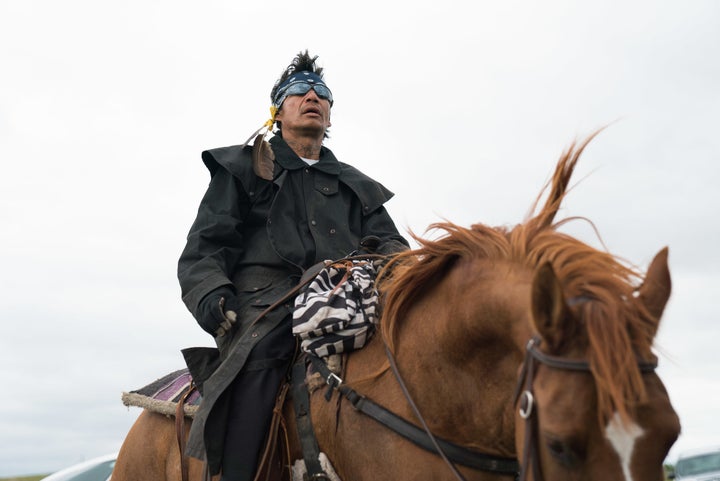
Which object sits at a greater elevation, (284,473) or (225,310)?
(225,310)

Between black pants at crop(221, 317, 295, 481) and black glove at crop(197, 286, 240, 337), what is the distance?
299 mm

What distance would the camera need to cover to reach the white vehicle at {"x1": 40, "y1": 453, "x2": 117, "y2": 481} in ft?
31.6

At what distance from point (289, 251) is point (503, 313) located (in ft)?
5.76

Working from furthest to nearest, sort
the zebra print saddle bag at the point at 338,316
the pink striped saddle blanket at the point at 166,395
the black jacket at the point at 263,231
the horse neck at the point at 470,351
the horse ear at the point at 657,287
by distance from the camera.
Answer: the pink striped saddle blanket at the point at 166,395 < the black jacket at the point at 263,231 < the zebra print saddle bag at the point at 338,316 < the horse neck at the point at 470,351 < the horse ear at the point at 657,287

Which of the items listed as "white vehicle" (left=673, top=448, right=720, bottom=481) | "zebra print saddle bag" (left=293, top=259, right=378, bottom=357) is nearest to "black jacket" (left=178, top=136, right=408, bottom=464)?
"zebra print saddle bag" (left=293, top=259, right=378, bottom=357)

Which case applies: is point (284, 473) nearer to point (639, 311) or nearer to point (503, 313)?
point (503, 313)

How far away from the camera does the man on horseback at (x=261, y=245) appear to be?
4.45 meters

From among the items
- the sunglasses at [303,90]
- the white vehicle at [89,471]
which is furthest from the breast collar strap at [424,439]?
the white vehicle at [89,471]

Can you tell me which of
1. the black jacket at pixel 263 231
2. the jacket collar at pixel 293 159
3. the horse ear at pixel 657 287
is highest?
the jacket collar at pixel 293 159

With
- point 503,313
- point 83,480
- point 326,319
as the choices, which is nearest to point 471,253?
point 503,313

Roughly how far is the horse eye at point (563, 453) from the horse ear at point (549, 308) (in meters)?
0.34

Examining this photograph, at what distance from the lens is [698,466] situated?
55.6ft

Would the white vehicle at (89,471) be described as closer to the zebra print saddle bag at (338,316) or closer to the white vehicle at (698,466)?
the zebra print saddle bag at (338,316)

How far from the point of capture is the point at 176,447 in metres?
5.23
